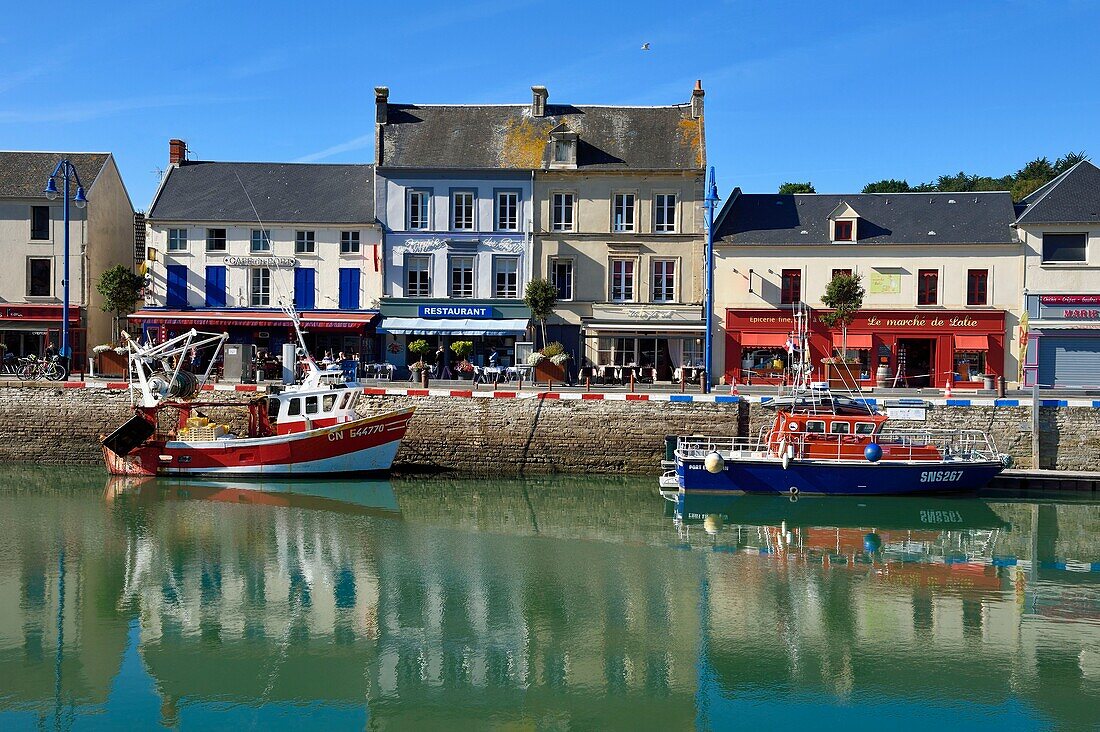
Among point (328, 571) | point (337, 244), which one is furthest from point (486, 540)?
point (337, 244)

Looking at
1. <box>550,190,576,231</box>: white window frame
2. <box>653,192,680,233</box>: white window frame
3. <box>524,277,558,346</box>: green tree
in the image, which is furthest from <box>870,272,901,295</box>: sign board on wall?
<box>524,277,558,346</box>: green tree

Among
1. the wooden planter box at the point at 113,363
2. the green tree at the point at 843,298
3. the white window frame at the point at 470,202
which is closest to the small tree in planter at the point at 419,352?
the white window frame at the point at 470,202

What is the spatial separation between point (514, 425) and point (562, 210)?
10367mm

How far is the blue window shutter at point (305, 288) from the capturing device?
3366cm

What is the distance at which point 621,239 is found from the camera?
33438 millimetres

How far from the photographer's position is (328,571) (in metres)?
16.3

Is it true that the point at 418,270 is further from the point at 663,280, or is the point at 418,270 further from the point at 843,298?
the point at 843,298

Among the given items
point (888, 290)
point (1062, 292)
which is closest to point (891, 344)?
point (888, 290)

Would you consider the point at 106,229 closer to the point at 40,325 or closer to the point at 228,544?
the point at 40,325

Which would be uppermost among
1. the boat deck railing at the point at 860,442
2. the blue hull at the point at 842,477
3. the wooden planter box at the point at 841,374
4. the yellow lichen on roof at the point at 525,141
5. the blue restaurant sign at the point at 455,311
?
the yellow lichen on roof at the point at 525,141

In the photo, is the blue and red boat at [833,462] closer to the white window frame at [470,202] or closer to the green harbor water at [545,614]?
the green harbor water at [545,614]

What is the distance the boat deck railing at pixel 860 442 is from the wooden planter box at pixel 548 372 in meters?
4.69

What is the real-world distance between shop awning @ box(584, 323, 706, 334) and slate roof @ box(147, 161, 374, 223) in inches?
334

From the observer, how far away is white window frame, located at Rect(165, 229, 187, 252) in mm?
33781
